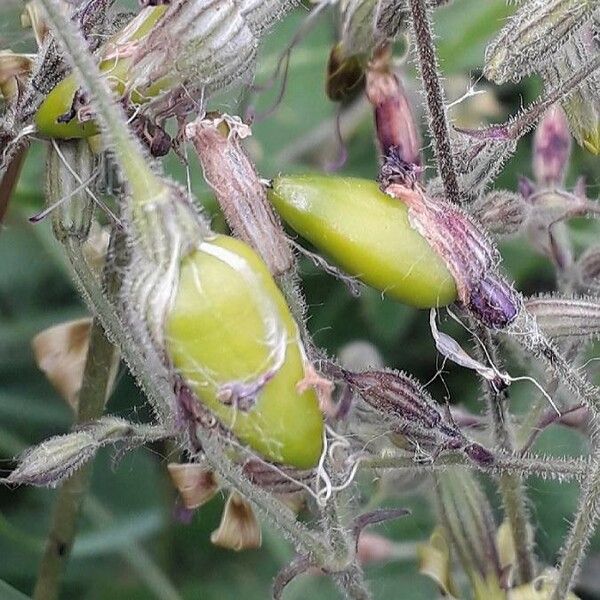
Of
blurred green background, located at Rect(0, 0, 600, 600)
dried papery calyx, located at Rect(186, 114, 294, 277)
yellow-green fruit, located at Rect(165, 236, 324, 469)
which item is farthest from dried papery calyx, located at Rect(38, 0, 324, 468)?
blurred green background, located at Rect(0, 0, 600, 600)

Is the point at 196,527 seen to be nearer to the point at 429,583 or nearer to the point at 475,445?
the point at 429,583

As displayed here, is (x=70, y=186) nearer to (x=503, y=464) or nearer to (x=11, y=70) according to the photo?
(x=11, y=70)

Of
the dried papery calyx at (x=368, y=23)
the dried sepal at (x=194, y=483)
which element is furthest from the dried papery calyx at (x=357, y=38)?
the dried sepal at (x=194, y=483)

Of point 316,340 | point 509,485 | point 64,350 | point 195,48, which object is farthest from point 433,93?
point 316,340

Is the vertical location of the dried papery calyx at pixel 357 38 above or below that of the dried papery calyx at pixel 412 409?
above

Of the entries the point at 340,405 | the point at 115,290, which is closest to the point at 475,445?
the point at 340,405

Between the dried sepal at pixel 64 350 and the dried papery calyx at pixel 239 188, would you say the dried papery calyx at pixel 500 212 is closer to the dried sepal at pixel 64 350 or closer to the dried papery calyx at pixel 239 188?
the dried papery calyx at pixel 239 188
